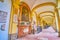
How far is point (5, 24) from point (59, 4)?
5.08 meters

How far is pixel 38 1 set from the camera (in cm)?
821

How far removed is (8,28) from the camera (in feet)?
11.3

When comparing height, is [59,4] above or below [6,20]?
above

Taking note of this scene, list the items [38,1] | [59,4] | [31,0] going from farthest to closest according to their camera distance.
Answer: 1. [38,1]
2. [31,0]
3. [59,4]

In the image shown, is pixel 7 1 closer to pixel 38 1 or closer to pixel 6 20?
pixel 6 20

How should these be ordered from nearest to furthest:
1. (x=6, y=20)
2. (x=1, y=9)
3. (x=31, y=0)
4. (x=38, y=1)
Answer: (x=1, y=9) → (x=6, y=20) → (x=31, y=0) → (x=38, y=1)

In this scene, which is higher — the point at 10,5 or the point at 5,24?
the point at 10,5

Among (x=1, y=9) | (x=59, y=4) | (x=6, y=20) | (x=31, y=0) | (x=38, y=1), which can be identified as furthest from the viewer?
(x=38, y=1)

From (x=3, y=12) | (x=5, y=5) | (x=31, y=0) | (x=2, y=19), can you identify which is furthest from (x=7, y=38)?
(x=31, y=0)

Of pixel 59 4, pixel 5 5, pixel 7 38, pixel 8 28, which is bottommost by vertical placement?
pixel 7 38

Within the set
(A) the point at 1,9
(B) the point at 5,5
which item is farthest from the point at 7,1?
(A) the point at 1,9

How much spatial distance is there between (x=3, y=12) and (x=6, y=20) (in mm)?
327

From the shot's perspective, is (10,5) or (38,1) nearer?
(10,5)

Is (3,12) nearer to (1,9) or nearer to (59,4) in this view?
(1,9)
